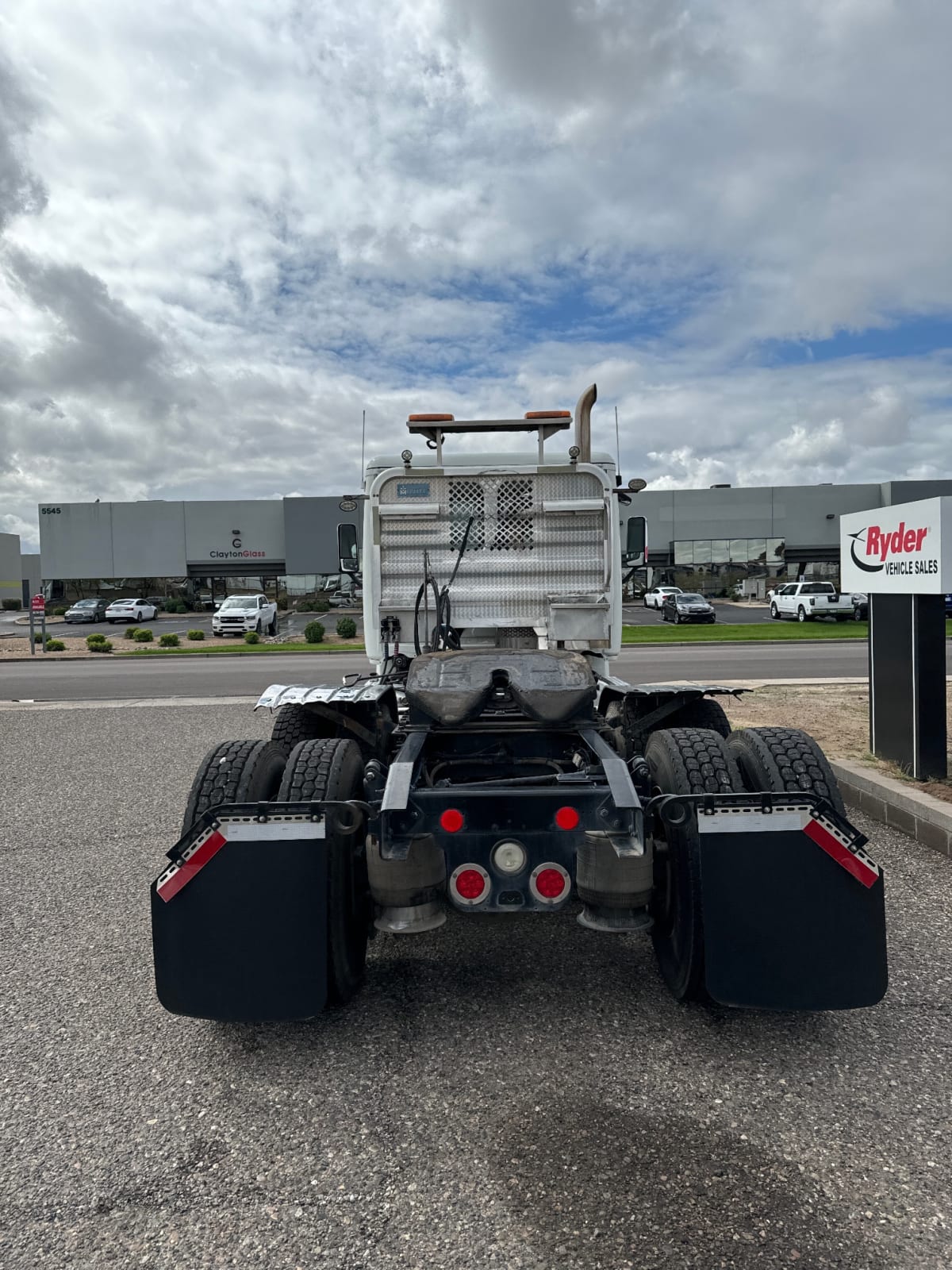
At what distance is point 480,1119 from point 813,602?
32827mm

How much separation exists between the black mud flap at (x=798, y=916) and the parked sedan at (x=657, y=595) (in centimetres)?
3504

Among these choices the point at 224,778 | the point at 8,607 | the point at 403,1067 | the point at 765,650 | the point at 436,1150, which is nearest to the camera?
the point at 436,1150

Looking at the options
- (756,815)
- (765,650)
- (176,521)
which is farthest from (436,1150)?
(176,521)

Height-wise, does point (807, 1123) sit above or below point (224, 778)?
below

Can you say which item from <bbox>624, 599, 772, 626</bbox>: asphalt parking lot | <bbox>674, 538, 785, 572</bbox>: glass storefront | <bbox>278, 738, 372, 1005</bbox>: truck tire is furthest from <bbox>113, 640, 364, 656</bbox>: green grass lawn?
<bbox>674, 538, 785, 572</bbox>: glass storefront

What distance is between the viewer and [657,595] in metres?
43.2

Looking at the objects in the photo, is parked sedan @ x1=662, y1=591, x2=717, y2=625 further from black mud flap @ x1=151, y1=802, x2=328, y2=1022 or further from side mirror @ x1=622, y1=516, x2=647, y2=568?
black mud flap @ x1=151, y1=802, x2=328, y2=1022

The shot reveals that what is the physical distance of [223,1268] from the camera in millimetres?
2098

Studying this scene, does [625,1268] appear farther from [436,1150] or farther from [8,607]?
[8,607]

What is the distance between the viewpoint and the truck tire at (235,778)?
11.8 ft

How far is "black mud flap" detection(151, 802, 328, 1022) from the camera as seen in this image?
306 centimetres

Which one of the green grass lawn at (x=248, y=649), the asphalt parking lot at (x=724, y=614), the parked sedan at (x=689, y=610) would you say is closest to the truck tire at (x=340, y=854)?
the green grass lawn at (x=248, y=649)

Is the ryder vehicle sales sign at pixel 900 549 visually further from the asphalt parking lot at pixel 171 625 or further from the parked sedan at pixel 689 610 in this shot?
the asphalt parking lot at pixel 171 625

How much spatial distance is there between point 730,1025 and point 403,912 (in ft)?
4.54
